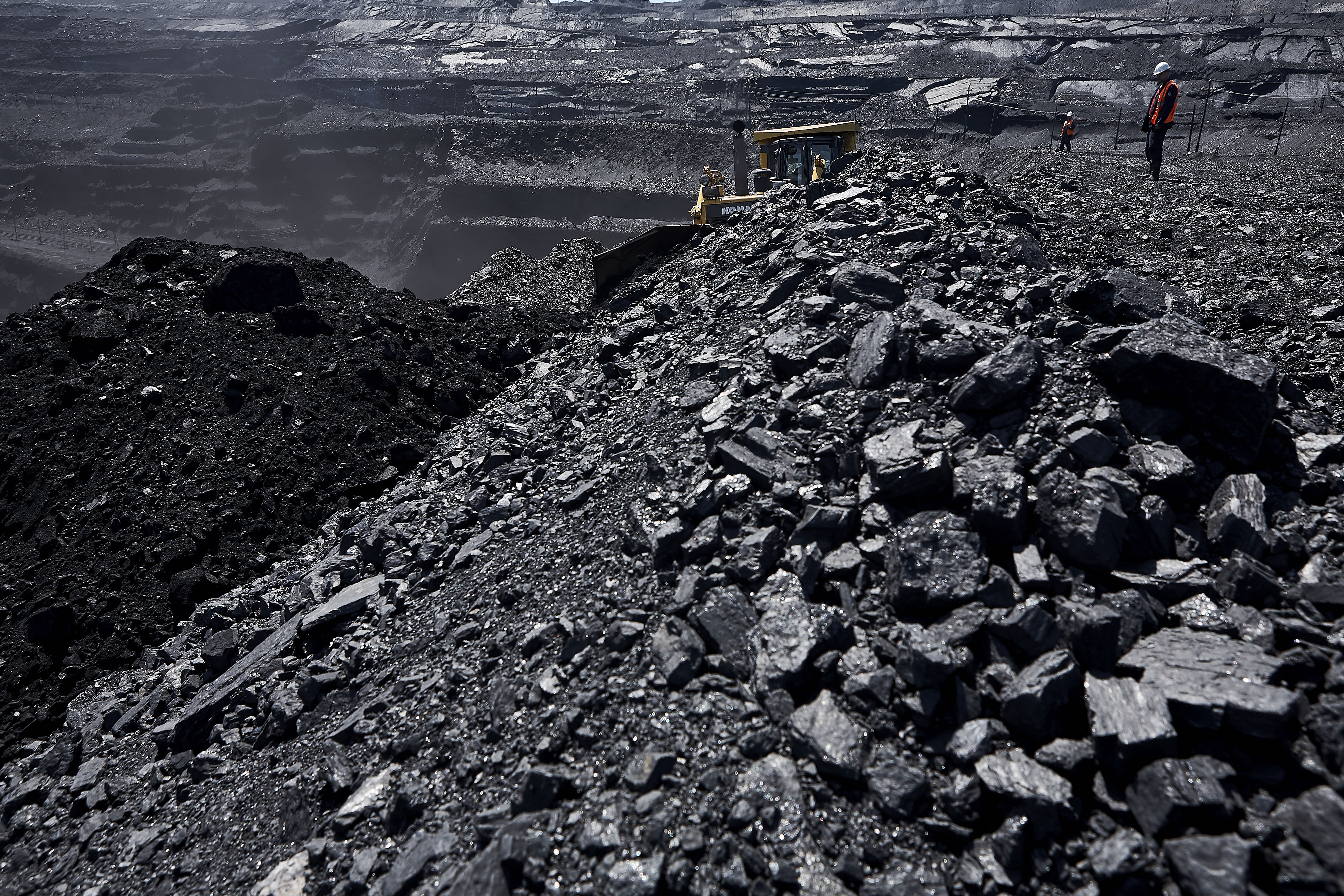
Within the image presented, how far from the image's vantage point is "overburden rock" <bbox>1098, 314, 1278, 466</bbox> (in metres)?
3.80

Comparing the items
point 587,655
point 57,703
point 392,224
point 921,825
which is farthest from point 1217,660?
point 392,224

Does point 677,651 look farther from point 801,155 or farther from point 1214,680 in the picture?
point 801,155

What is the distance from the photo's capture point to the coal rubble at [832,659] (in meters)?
2.80

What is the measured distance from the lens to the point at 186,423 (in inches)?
332

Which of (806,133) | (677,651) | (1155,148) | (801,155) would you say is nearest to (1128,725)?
(677,651)

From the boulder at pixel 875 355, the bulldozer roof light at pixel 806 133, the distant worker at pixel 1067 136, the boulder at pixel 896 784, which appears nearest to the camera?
the boulder at pixel 896 784

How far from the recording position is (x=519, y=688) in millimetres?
3834

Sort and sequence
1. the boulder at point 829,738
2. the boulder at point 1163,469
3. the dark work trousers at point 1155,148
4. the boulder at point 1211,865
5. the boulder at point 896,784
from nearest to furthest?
the boulder at point 1211,865 → the boulder at point 896,784 → the boulder at point 829,738 → the boulder at point 1163,469 → the dark work trousers at point 1155,148

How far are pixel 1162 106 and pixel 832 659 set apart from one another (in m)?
11.5

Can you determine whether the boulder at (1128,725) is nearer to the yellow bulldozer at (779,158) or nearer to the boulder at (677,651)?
the boulder at (677,651)

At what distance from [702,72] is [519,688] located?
3690 cm

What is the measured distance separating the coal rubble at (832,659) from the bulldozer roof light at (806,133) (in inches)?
329

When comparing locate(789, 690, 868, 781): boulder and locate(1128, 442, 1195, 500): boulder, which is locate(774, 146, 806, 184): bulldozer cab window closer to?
locate(1128, 442, 1195, 500): boulder

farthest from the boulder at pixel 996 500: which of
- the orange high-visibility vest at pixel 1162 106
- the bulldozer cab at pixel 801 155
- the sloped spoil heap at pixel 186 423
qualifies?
the bulldozer cab at pixel 801 155
